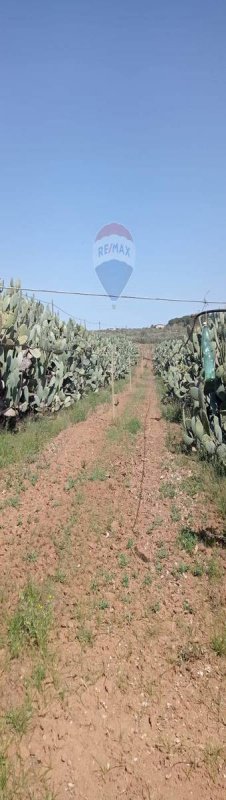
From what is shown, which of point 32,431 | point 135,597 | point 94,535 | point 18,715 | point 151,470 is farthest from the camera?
point 32,431

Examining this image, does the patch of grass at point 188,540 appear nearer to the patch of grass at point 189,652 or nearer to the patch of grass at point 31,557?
the patch of grass at point 189,652

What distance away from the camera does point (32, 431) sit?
9000 mm

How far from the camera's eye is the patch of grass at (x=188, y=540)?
14.3 feet

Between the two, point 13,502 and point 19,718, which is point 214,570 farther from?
point 13,502

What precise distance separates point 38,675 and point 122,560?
1.56 m

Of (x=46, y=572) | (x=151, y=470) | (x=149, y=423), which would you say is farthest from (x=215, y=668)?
(x=149, y=423)

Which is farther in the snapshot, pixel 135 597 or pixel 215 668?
pixel 135 597

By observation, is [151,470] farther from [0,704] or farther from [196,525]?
[0,704]

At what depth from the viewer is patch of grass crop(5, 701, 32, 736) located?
7.66 ft

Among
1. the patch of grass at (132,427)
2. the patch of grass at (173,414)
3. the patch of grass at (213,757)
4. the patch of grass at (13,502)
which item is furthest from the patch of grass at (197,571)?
the patch of grass at (173,414)

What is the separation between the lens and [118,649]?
3014 millimetres

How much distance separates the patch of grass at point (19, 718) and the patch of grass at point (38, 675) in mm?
146

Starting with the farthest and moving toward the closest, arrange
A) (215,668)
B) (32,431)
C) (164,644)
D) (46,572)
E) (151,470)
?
1. (32,431)
2. (151,470)
3. (46,572)
4. (164,644)
5. (215,668)

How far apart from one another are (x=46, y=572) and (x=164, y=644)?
1.28m
